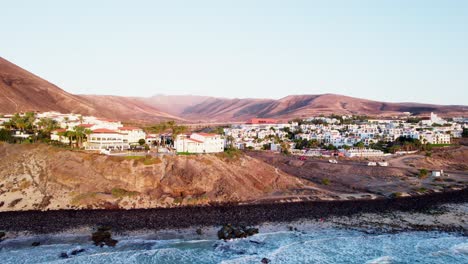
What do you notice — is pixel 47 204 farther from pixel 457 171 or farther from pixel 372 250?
pixel 457 171

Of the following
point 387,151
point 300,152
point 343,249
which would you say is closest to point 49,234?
point 343,249

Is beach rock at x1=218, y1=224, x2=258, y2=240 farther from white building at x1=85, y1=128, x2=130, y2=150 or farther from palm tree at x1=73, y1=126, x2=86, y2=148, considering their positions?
white building at x1=85, y1=128, x2=130, y2=150

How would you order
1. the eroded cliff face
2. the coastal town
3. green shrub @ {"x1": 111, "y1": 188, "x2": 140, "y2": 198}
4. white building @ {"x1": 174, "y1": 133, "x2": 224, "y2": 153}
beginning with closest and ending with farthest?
the eroded cliff face
green shrub @ {"x1": 111, "y1": 188, "x2": 140, "y2": 198}
white building @ {"x1": 174, "y1": 133, "x2": 224, "y2": 153}
the coastal town

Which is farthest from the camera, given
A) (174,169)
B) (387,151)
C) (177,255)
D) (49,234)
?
(387,151)

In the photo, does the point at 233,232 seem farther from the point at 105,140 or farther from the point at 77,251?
the point at 105,140

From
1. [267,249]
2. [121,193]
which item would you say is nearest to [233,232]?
[267,249]

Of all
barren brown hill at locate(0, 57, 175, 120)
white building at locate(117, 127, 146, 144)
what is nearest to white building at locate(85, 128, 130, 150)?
white building at locate(117, 127, 146, 144)
